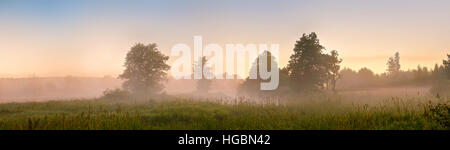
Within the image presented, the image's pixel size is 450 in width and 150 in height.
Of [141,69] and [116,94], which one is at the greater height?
[141,69]

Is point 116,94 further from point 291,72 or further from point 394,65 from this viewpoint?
point 394,65

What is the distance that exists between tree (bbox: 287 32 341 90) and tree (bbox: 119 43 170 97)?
23.0 metres

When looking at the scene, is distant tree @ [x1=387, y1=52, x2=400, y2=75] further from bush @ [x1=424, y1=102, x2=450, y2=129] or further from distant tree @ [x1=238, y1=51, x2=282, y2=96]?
bush @ [x1=424, y1=102, x2=450, y2=129]

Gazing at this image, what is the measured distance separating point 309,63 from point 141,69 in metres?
26.0

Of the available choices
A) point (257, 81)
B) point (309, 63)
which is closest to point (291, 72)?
point (309, 63)

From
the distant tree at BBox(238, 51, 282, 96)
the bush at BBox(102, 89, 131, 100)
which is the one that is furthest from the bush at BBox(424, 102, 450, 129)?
the bush at BBox(102, 89, 131, 100)

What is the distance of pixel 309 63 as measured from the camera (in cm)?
2442

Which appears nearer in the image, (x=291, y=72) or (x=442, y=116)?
(x=442, y=116)

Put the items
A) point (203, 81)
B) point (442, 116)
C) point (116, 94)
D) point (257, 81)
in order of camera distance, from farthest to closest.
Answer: point (203, 81)
point (116, 94)
point (257, 81)
point (442, 116)

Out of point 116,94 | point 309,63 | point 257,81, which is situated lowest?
point 116,94

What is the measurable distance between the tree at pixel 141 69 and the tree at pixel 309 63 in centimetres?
2302

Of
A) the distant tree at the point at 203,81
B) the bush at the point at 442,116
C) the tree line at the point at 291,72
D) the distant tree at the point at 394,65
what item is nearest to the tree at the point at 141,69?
the tree line at the point at 291,72

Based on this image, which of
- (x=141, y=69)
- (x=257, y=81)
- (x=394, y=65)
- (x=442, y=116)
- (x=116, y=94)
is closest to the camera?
(x=442, y=116)
